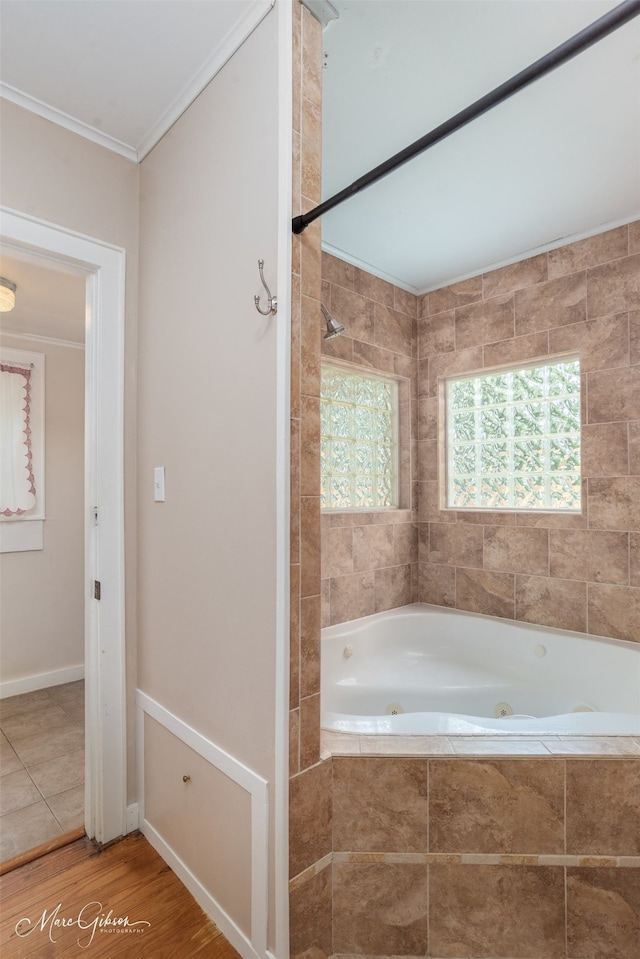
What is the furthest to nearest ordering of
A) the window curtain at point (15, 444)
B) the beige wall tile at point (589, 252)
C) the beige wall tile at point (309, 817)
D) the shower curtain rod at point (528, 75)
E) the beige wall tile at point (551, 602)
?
the window curtain at point (15, 444)
the beige wall tile at point (551, 602)
the beige wall tile at point (589, 252)
the beige wall tile at point (309, 817)
the shower curtain rod at point (528, 75)

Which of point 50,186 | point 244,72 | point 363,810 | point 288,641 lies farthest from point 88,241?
point 363,810

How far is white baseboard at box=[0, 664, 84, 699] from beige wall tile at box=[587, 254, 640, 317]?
396cm

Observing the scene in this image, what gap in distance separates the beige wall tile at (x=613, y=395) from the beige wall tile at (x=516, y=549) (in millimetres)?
677

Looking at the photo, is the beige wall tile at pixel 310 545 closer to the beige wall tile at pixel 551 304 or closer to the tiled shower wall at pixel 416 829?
the tiled shower wall at pixel 416 829

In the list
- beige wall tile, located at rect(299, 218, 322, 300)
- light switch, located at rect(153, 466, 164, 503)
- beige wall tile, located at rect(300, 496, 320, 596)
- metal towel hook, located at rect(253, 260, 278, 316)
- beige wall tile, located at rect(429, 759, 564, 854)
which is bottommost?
beige wall tile, located at rect(429, 759, 564, 854)

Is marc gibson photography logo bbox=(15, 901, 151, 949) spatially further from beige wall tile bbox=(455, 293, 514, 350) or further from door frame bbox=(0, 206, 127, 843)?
beige wall tile bbox=(455, 293, 514, 350)

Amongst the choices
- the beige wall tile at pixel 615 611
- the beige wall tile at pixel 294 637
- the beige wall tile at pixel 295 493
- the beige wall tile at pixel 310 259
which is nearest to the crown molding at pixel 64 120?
the beige wall tile at pixel 310 259

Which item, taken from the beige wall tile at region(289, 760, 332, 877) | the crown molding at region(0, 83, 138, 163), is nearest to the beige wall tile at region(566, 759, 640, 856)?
the beige wall tile at region(289, 760, 332, 877)

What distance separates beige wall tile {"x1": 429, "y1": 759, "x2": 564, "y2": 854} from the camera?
1259 millimetres

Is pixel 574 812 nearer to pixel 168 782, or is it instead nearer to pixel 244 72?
pixel 168 782

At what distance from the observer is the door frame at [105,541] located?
1717 millimetres

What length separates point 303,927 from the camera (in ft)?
3.93

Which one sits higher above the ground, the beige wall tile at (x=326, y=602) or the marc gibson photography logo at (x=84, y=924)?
the beige wall tile at (x=326, y=602)

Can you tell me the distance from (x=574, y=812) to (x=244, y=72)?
225 cm
